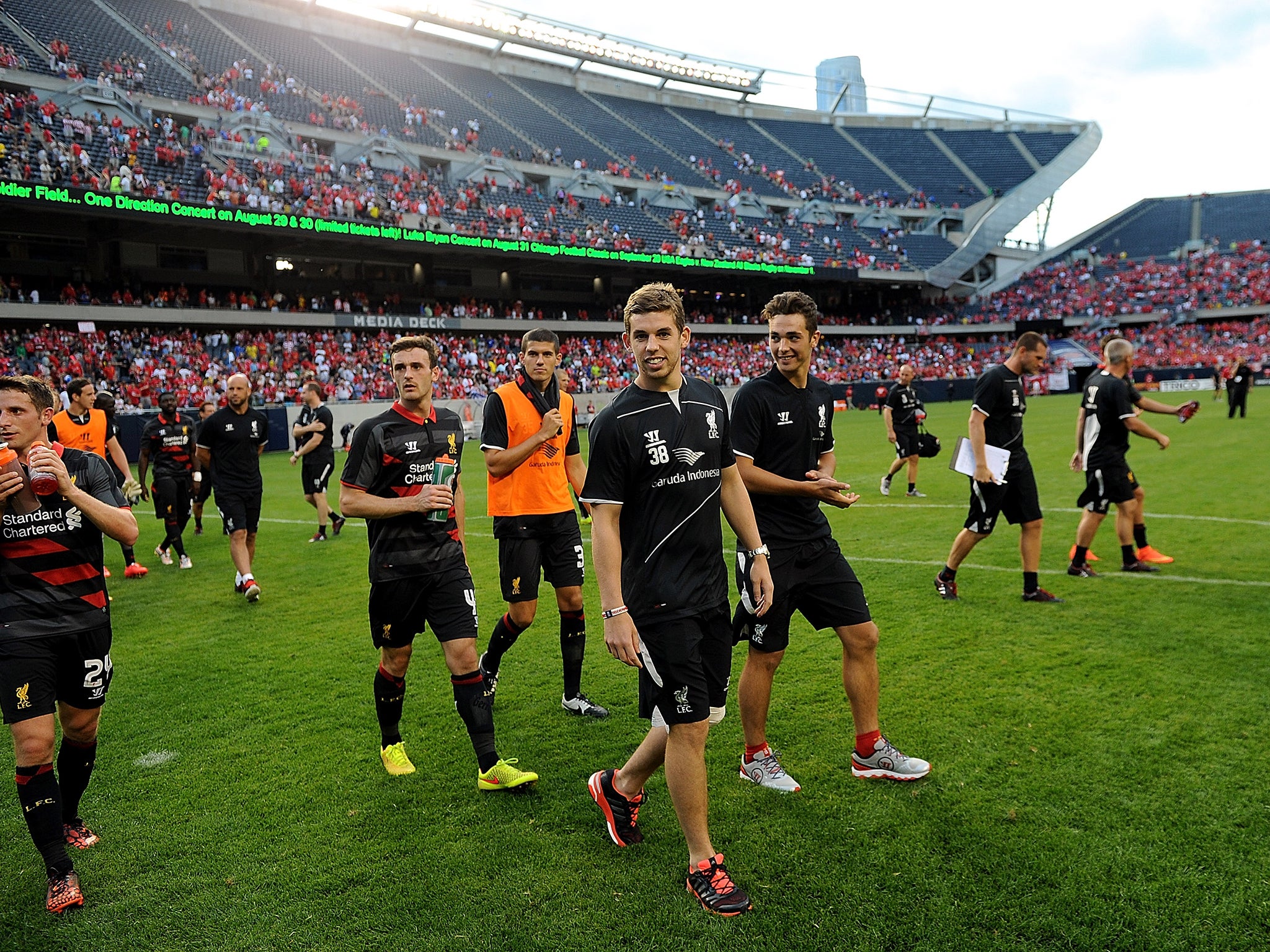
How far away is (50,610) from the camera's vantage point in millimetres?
3689

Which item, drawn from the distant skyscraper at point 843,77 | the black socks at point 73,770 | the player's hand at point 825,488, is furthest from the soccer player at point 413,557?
the distant skyscraper at point 843,77

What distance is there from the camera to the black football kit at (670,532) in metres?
3.35

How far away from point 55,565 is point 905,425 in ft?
39.8

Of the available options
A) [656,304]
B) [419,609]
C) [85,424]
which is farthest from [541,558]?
[85,424]

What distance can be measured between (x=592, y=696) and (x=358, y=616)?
11.0 feet

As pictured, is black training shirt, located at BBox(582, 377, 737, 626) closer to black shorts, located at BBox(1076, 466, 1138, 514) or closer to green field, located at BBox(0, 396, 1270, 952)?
green field, located at BBox(0, 396, 1270, 952)

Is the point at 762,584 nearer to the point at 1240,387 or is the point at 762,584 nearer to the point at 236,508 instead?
the point at 236,508

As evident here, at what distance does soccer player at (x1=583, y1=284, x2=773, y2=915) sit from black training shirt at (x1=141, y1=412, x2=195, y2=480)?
1018 cm

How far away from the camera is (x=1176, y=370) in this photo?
158 feet

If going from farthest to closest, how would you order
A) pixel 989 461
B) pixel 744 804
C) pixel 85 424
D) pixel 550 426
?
pixel 85 424
pixel 989 461
pixel 550 426
pixel 744 804

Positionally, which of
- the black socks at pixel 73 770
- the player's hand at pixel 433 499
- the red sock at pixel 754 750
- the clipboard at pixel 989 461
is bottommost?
the red sock at pixel 754 750

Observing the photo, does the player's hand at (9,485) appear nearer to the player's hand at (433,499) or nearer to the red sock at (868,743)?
the player's hand at (433,499)

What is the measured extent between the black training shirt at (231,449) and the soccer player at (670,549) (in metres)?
6.73

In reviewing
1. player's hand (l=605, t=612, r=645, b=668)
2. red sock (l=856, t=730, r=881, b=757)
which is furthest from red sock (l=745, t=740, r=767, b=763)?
player's hand (l=605, t=612, r=645, b=668)
